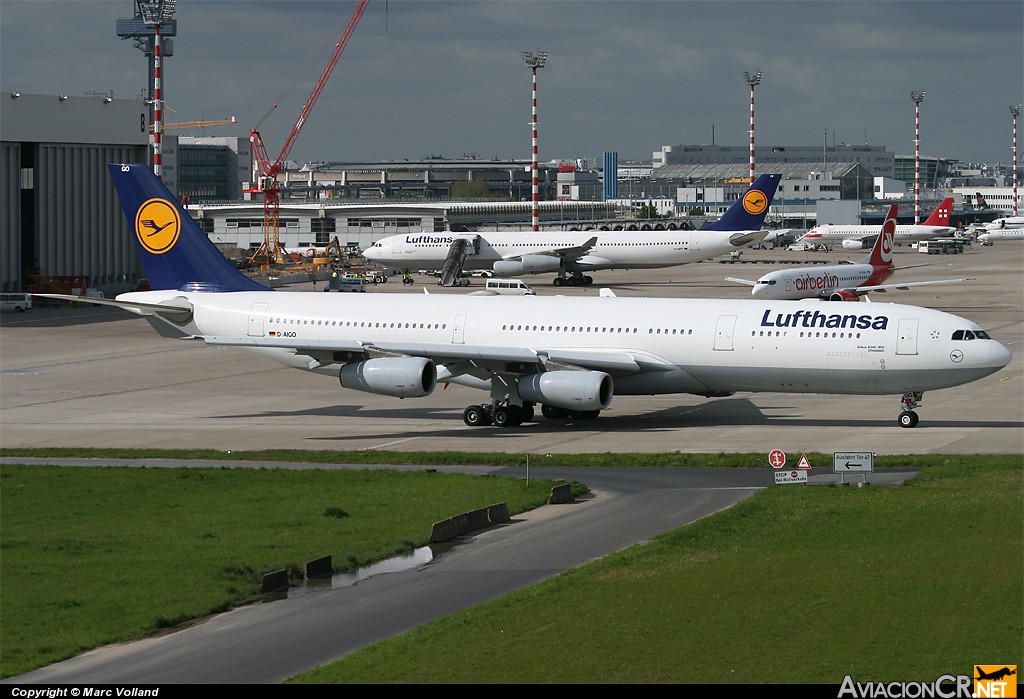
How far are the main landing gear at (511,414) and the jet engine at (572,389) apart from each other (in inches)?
72.4

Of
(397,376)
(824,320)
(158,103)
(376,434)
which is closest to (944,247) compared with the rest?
(158,103)

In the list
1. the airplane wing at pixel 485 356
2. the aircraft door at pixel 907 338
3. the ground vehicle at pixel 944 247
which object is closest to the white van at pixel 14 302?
the airplane wing at pixel 485 356

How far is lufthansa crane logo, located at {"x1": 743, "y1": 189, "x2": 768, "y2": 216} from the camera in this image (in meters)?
125

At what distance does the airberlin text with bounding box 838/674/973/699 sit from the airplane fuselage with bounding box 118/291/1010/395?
28.9 m

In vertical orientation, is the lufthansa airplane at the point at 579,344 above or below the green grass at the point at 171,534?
above

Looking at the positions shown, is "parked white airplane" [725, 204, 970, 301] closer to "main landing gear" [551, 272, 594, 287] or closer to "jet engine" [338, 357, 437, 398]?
"main landing gear" [551, 272, 594, 287]

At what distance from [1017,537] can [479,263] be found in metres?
103

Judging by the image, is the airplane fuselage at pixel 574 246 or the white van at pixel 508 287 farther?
the airplane fuselage at pixel 574 246

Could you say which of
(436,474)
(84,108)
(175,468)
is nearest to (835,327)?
→ (436,474)

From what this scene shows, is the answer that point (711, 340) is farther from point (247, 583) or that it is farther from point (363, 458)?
point (247, 583)

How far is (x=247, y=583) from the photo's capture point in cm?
2936

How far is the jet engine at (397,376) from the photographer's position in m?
49.5

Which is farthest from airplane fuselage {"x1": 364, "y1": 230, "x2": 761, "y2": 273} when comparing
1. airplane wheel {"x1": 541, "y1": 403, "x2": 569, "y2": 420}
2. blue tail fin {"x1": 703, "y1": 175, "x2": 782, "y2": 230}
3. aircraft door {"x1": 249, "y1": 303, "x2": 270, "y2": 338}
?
airplane wheel {"x1": 541, "y1": 403, "x2": 569, "y2": 420}

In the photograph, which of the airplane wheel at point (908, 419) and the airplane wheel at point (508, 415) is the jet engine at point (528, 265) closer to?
the airplane wheel at point (508, 415)
